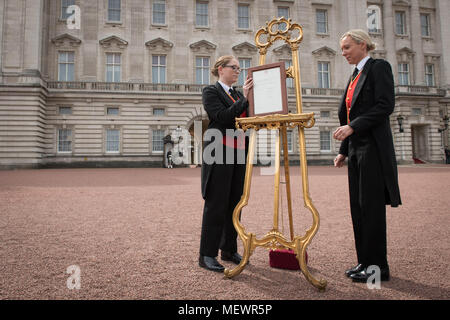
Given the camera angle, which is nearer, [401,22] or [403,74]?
[403,74]

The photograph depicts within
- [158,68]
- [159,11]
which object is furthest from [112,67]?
[159,11]

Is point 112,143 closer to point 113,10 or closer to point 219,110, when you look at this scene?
point 113,10

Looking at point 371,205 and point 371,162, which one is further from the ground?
point 371,162

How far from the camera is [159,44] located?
1005 inches

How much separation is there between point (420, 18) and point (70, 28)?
34368mm

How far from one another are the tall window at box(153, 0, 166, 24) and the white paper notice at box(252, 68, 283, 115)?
26543 mm

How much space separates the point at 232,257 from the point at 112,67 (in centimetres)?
2563

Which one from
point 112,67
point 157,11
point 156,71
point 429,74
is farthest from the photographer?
point 429,74

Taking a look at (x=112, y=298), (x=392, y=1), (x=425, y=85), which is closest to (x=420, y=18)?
(x=392, y=1)

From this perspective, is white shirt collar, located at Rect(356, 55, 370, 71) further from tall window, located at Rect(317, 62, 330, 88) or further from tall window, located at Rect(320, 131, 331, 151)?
tall window, located at Rect(317, 62, 330, 88)

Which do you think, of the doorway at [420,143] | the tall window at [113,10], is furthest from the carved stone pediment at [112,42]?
the doorway at [420,143]

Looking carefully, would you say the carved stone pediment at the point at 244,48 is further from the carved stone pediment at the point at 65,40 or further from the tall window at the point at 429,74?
the tall window at the point at 429,74

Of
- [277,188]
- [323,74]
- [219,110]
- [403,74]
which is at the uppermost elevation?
[403,74]

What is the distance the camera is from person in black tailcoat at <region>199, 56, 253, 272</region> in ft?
9.56
